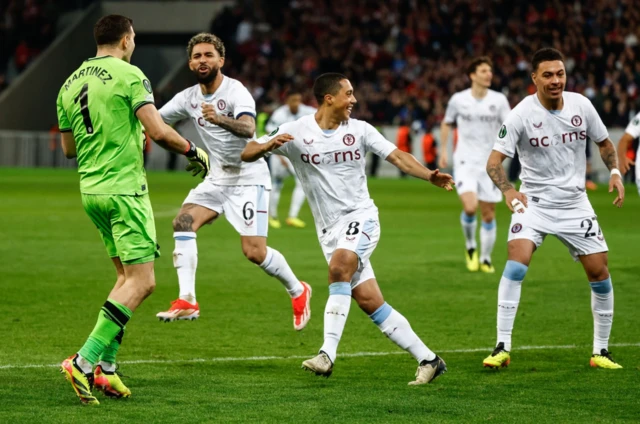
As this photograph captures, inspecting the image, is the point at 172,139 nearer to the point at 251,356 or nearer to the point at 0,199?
the point at 251,356

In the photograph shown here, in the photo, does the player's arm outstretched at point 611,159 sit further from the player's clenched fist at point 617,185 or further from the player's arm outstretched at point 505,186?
the player's arm outstretched at point 505,186

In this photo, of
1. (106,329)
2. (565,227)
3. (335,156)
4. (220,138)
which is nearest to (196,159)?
(335,156)

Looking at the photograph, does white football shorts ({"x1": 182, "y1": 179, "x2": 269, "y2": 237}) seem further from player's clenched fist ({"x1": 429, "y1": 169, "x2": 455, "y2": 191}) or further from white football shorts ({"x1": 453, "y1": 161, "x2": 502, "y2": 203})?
white football shorts ({"x1": 453, "y1": 161, "x2": 502, "y2": 203})

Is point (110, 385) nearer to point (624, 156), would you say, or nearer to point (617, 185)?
point (617, 185)

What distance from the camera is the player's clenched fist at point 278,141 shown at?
7.52 metres

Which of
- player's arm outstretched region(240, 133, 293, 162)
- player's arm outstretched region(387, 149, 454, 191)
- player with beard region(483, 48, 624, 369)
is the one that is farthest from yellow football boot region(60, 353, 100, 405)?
player with beard region(483, 48, 624, 369)

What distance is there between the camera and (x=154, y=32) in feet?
151

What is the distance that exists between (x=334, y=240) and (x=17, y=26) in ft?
134

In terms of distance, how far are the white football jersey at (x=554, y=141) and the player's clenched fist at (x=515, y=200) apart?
23 centimetres

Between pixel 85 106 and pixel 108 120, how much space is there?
0.16 m

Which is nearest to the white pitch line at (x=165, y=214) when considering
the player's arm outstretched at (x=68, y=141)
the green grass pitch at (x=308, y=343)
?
the green grass pitch at (x=308, y=343)

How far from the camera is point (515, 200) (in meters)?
8.10

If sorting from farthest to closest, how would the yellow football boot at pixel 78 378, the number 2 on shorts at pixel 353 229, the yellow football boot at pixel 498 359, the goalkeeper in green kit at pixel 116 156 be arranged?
1. the yellow football boot at pixel 498 359
2. the number 2 on shorts at pixel 353 229
3. the goalkeeper in green kit at pixel 116 156
4. the yellow football boot at pixel 78 378

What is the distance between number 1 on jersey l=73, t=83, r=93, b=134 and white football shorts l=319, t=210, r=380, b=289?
5.93 ft
